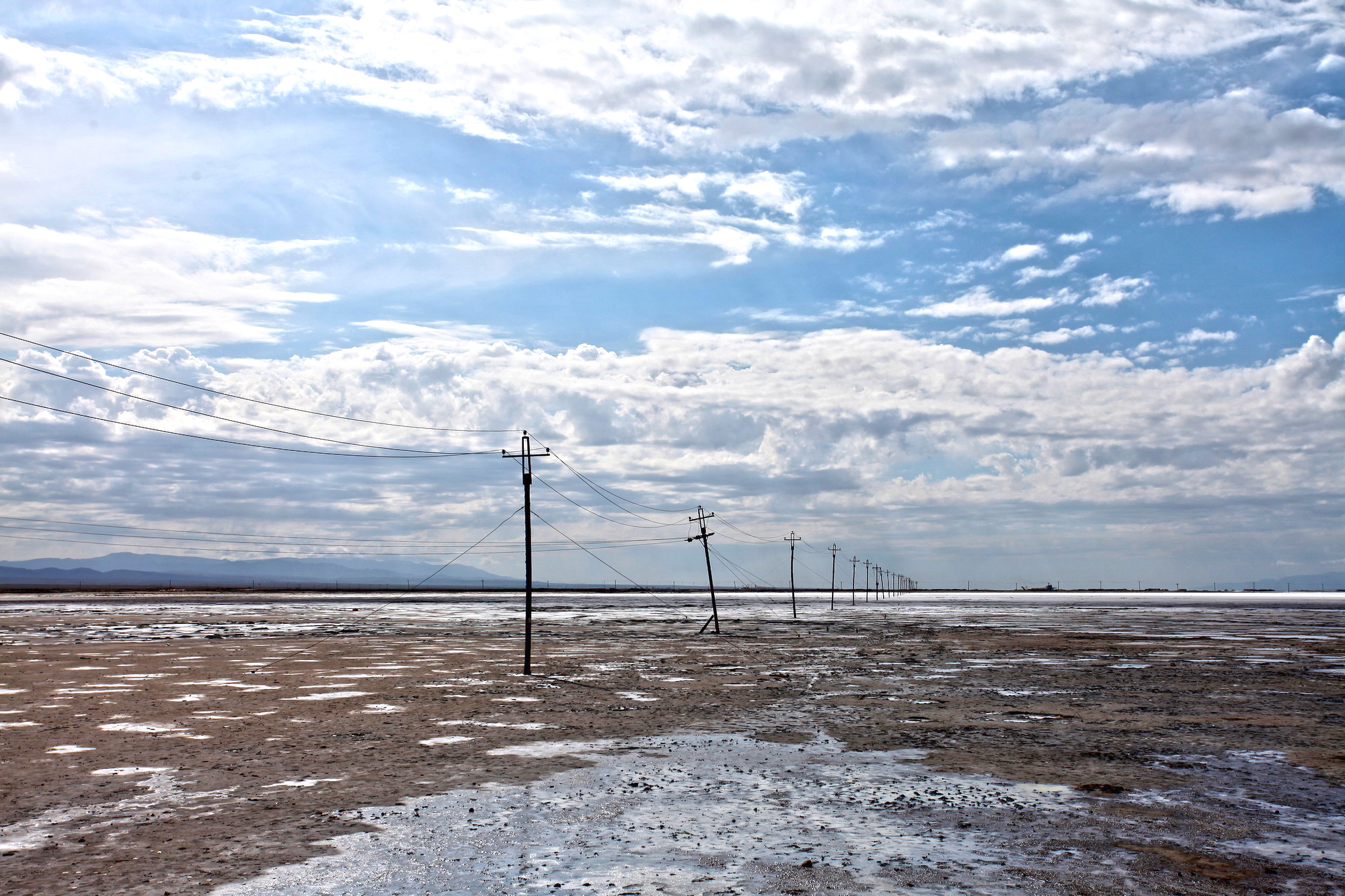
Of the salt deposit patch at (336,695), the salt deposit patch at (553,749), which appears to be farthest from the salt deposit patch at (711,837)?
the salt deposit patch at (336,695)

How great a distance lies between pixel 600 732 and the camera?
69.3ft

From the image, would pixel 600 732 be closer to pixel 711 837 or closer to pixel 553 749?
pixel 553 749

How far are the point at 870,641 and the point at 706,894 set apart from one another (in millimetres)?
46651

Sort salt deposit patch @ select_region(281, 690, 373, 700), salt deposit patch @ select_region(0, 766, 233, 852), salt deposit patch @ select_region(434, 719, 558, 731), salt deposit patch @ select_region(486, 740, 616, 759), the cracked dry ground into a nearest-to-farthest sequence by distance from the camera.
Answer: the cracked dry ground < salt deposit patch @ select_region(0, 766, 233, 852) < salt deposit patch @ select_region(486, 740, 616, 759) < salt deposit patch @ select_region(434, 719, 558, 731) < salt deposit patch @ select_region(281, 690, 373, 700)

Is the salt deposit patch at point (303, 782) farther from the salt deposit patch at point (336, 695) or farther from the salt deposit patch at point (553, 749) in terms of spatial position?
the salt deposit patch at point (336, 695)

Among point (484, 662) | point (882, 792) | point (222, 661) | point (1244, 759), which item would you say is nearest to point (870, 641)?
point (484, 662)

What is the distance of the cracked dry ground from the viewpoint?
11.7 m

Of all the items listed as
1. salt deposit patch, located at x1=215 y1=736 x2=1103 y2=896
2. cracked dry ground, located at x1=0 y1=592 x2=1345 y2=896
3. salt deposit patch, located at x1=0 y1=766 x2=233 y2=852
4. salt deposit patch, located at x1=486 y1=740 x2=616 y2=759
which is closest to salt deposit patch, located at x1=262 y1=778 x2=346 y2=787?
cracked dry ground, located at x1=0 y1=592 x2=1345 y2=896

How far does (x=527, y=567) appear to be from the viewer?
115 feet

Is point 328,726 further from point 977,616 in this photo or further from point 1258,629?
point 977,616

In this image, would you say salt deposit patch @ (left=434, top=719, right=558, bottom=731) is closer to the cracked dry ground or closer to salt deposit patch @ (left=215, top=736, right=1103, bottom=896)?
the cracked dry ground

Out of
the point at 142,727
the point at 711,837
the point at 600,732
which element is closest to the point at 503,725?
the point at 600,732

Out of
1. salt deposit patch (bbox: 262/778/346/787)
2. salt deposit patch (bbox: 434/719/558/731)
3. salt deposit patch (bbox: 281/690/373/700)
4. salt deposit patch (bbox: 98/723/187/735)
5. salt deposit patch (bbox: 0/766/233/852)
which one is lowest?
salt deposit patch (bbox: 281/690/373/700)

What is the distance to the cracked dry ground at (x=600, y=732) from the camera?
11680 mm
